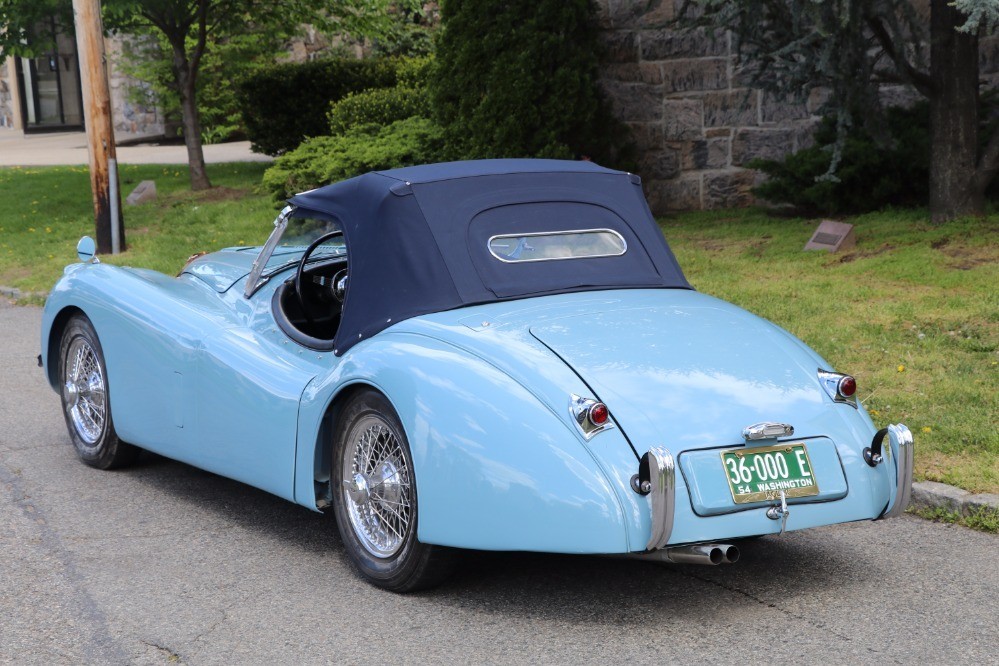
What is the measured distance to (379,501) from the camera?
14.4 ft

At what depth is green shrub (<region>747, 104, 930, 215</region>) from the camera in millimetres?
10914

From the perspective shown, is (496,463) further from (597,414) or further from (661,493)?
(661,493)

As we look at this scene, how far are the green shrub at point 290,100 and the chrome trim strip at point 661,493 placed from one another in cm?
1651

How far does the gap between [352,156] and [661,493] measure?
10.3 meters

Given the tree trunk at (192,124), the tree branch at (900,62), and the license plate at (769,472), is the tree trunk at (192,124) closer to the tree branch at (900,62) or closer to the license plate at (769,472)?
the tree branch at (900,62)

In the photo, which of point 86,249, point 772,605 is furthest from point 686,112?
point 772,605

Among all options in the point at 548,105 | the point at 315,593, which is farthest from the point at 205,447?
the point at 548,105

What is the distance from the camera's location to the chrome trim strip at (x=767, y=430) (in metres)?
3.93

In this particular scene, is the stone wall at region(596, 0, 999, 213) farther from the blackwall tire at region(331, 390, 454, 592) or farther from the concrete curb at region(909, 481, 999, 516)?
the blackwall tire at region(331, 390, 454, 592)

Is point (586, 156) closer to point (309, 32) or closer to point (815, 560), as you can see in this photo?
point (815, 560)

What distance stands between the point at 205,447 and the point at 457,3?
8.62 meters

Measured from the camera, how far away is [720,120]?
1318 centimetres

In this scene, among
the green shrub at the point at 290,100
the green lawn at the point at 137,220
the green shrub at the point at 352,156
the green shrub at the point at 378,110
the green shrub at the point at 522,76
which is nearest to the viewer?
the green shrub at the point at 522,76

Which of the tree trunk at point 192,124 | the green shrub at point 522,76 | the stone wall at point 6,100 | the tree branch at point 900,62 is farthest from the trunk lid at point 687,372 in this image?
the stone wall at point 6,100
